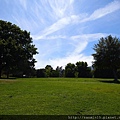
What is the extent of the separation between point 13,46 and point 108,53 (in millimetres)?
22774

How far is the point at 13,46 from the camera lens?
1690 inches

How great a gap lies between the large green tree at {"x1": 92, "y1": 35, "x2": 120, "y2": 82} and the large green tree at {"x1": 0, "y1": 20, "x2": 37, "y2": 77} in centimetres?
1693

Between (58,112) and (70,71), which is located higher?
(70,71)

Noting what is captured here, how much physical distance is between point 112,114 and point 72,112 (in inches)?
69.1

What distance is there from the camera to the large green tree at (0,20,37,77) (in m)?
42.5

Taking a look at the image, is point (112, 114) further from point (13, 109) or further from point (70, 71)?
point (70, 71)

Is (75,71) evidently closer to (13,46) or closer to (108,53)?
(108,53)

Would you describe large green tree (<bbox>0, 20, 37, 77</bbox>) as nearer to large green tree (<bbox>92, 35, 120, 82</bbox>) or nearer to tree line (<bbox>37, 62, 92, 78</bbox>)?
large green tree (<bbox>92, 35, 120, 82</bbox>)

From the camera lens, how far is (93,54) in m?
49.3

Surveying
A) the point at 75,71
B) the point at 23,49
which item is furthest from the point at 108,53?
the point at 75,71

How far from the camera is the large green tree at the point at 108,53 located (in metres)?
46.4

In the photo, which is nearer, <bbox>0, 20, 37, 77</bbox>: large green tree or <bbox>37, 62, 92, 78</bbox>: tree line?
<bbox>0, 20, 37, 77</bbox>: large green tree

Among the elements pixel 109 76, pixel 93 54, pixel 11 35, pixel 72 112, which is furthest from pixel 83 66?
pixel 72 112

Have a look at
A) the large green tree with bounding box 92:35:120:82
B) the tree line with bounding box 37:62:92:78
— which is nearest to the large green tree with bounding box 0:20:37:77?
the large green tree with bounding box 92:35:120:82
